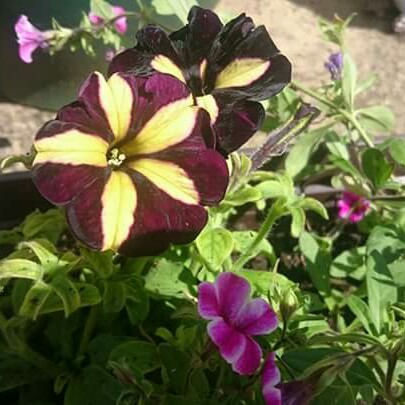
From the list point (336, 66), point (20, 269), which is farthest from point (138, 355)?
point (336, 66)

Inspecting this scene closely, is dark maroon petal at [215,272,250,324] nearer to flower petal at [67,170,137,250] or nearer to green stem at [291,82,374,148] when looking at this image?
flower petal at [67,170,137,250]

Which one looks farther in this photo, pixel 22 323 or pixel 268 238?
pixel 268 238

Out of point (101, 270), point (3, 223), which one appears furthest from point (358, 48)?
point (101, 270)

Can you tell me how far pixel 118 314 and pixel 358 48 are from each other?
4.90 feet

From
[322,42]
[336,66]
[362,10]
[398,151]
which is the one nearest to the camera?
[398,151]

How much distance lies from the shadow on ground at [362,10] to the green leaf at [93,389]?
1.71 m

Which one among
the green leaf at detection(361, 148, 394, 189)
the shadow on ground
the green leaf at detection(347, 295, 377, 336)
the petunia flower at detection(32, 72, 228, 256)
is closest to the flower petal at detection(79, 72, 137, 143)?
the petunia flower at detection(32, 72, 228, 256)

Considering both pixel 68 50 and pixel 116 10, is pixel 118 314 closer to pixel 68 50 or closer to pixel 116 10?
pixel 116 10

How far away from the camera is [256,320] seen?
707mm

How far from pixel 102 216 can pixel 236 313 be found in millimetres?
136

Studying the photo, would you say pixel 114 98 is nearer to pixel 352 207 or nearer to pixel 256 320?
pixel 256 320

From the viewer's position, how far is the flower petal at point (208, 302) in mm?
694

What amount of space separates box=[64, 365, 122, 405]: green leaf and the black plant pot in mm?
323

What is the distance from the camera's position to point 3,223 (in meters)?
1.17
